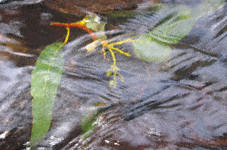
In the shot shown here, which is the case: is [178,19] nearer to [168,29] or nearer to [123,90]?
[168,29]

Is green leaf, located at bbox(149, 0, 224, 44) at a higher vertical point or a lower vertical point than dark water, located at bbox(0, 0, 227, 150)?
higher

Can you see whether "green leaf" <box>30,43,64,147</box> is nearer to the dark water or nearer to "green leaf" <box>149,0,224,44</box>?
the dark water

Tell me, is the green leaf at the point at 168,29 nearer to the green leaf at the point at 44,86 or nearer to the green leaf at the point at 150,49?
the green leaf at the point at 150,49

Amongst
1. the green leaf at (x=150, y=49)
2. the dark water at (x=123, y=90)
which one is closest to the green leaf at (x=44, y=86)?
the dark water at (x=123, y=90)

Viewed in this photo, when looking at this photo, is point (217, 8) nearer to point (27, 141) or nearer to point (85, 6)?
point (85, 6)

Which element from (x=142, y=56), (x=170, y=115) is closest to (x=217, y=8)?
(x=142, y=56)

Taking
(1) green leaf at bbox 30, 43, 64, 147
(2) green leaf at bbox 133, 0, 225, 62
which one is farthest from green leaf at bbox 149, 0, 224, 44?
(1) green leaf at bbox 30, 43, 64, 147

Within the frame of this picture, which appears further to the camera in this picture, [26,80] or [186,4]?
[186,4]
